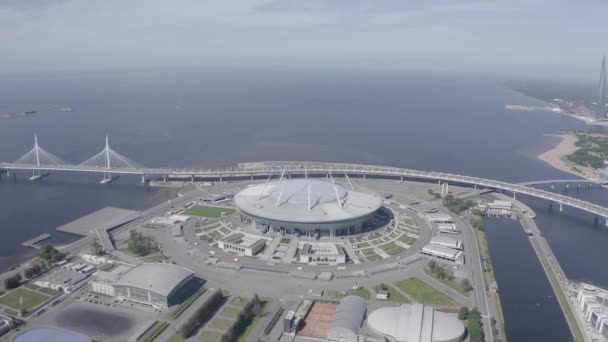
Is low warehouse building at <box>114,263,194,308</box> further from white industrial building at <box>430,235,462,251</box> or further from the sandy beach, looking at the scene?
the sandy beach

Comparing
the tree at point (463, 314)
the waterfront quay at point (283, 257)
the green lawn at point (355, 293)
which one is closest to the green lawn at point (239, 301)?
the waterfront quay at point (283, 257)

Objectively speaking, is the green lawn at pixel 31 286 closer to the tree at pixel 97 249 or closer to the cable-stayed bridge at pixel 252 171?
the tree at pixel 97 249

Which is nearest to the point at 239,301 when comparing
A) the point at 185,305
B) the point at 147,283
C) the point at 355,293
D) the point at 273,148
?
the point at 185,305

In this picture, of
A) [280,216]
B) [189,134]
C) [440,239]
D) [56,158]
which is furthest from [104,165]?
[440,239]

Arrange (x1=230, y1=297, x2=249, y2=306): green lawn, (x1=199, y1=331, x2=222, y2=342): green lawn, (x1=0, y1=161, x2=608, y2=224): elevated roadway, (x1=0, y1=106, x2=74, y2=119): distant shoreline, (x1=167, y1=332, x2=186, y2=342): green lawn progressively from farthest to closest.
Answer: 1. (x1=0, y1=106, x2=74, y2=119): distant shoreline
2. (x1=0, y1=161, x2=608, y2=224): elevated roadway
3. (x1=230, y1=297, x2=249, y2=306): green lawn
4. (x1=199, y1=331, x2=222, y2=342): green lawn
5. (x1=167, y1=332, x2=186, y2=342): green lawn

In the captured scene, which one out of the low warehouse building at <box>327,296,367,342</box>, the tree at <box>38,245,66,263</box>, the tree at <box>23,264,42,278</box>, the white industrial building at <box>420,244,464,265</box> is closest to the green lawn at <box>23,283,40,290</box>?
the tree at <box>23,264,42,278</box>

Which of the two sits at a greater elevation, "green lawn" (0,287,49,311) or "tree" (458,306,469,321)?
"tree" (458,306,469,321)

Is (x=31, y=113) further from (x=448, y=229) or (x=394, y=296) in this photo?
(x=394, y=296)

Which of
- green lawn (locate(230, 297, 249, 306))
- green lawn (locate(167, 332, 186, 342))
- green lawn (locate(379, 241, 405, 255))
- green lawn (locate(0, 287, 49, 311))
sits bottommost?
green lawn (locate(167, 332, 186, 342))
